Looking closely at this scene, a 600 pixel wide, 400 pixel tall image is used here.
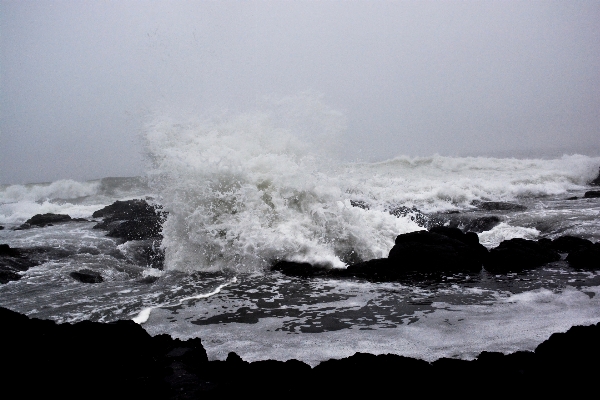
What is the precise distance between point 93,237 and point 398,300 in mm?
12092

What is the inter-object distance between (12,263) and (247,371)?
28.2 feet

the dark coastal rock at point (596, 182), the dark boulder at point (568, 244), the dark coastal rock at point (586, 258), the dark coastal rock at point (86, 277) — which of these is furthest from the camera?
the dark coastal rock at point (596, 182)

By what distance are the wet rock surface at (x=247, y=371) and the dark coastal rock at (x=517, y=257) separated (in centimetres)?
458

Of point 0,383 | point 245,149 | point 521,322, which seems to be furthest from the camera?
point 245,149

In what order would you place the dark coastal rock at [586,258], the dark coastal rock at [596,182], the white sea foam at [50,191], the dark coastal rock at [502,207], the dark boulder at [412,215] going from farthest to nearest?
the white sea foam at [50,191], the dark coastal rock at [596,182], the dark coastal rock at [502,207], the dark boulder at [412,215], the dark coastal rock at [586,258]

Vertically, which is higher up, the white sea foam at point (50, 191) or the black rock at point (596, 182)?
the white sea foam at point (50, 191)

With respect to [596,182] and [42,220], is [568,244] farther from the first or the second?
[596,182]

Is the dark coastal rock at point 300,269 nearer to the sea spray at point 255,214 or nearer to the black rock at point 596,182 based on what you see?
the sea spray at point 255,214

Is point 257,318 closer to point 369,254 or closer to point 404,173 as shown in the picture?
point 369,254

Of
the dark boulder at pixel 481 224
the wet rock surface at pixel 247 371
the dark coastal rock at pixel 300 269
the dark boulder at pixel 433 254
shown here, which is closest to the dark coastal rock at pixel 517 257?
the dark boulder at pixel 433 254

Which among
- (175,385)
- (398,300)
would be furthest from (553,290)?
(175,385)

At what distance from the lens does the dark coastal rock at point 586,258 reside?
302 inches

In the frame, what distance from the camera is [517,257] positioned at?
807cm

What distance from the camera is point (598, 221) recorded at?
42.3ft
